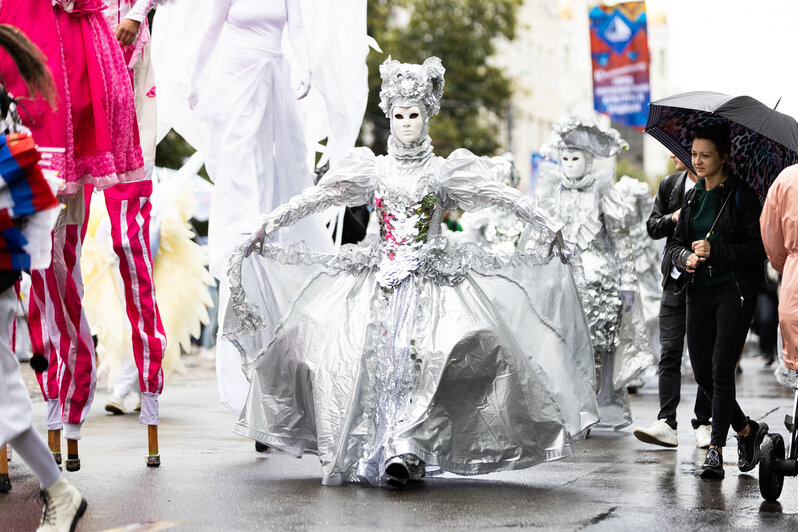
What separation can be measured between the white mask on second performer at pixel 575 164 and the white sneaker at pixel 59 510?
612 cm

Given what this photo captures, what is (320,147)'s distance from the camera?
10328mm

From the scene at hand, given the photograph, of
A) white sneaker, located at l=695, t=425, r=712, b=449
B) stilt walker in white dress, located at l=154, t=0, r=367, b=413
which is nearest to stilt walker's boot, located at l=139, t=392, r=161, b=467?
stilt walker in white dress, located at l=154, t=0, r=367, b=413

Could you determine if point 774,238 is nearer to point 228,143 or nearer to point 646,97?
point 228,143

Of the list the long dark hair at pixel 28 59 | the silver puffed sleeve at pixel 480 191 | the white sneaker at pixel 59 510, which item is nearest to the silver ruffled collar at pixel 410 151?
the silver puffed sleeve at pixel 480 191

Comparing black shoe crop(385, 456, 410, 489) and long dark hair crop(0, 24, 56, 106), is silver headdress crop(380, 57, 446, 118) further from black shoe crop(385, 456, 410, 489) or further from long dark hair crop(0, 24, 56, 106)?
long dark hair crop(0, 24, 56, 106)

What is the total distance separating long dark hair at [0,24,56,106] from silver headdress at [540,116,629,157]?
578 centimetres

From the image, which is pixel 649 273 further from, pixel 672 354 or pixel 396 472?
pixel 396 472

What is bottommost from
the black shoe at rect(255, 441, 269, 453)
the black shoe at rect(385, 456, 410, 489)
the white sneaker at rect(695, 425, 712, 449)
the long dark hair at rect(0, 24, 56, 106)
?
the white sneaker at rect(695, 425, 712, 449)

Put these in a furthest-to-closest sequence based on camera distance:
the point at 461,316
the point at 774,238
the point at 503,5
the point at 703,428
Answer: the point at 503,5
the point at 703,428
the point at 461,316
the point at 774,238

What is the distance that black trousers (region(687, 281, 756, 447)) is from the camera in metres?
7.18

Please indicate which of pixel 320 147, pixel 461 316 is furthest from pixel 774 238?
pixel 320 147

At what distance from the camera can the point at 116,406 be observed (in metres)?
10.7

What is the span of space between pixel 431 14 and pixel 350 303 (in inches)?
1216

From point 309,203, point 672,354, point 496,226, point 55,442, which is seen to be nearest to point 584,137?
point 496,226
